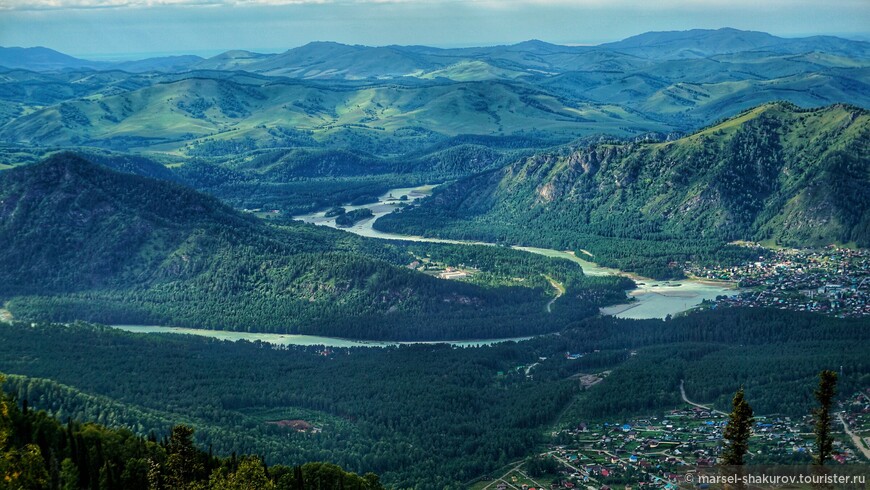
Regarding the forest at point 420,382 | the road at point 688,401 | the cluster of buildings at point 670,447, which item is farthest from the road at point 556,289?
the cluster of buildings at point 670,447

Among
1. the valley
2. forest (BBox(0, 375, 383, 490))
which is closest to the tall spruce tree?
the valley

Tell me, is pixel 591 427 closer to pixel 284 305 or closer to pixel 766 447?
pixel 766 447

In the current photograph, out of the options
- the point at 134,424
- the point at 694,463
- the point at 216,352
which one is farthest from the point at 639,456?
the point at 216,352

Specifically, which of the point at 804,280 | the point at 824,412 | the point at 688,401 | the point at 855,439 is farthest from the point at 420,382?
the point at 804,280

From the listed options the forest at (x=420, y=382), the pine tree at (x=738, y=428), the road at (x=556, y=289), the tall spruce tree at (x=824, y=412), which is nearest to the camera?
the pine tree at (x=738, y=428)

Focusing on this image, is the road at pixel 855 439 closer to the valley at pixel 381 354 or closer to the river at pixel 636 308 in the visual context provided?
the valley at pixel 381 354

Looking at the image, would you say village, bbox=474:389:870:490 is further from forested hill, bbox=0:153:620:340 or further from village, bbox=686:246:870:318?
village, bbox=686:246:870:318
